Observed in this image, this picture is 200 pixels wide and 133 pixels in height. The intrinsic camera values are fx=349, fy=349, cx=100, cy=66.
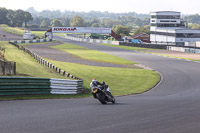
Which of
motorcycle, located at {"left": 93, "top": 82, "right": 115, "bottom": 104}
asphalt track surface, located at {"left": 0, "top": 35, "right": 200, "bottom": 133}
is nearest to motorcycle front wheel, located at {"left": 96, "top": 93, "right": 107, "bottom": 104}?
motorcycle, located at {"left": 93, "top": 82, "right": 115, "bottom": 104}

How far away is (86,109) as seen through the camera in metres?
15.0

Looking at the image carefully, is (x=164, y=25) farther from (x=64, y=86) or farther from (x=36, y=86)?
(x=36, y=86)

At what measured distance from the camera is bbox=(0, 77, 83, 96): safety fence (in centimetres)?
1877

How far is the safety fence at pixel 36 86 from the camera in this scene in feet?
61.6

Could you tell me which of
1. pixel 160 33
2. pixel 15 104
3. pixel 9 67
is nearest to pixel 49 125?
pixel 15 104

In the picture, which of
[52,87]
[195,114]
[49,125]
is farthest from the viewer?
[52,87]

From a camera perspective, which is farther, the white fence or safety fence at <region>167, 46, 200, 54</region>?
safety fence at <region>167, 46, 200, 54</region>

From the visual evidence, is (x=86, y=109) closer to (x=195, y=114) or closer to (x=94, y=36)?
(x=195, y=114)

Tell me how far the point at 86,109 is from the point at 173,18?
407 ft

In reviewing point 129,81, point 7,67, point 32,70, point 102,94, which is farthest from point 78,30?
point 102,94

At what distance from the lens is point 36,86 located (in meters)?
20.2

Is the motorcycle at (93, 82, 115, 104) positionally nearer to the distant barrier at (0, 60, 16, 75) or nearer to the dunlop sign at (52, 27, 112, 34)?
the distant barrier at (0, 60, 16, 75)

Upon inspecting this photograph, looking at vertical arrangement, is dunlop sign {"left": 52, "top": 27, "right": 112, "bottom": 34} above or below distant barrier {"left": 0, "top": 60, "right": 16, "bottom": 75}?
above

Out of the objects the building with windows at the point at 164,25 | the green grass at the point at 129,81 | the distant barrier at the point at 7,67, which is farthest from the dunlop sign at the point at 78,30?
the distant barrier at the point at 7,67
